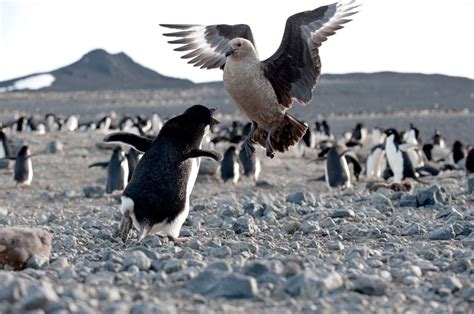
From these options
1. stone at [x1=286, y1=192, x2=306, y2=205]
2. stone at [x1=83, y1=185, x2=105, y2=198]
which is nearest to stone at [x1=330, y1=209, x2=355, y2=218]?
stone at [x1=286, y1=192, x2=306, y2=205]

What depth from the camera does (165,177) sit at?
17.5 ft

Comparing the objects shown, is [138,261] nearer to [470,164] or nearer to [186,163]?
[186,163]

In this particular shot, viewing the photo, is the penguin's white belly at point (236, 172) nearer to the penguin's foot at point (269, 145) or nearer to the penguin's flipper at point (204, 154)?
the penguin's foot at point (269, 145)

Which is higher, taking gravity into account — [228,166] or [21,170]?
[21,170]

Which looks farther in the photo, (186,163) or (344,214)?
(344,214)

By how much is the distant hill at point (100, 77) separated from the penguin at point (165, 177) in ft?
254

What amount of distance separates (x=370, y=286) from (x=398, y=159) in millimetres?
11556

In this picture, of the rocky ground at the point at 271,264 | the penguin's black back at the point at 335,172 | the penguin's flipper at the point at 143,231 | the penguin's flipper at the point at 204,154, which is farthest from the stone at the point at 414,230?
the penguin's black back at the point at 335,172

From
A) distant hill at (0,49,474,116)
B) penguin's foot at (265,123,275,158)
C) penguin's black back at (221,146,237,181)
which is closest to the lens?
penguin's foot at (265,123,275,158)

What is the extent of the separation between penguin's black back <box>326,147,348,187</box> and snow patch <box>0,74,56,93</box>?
83.0m

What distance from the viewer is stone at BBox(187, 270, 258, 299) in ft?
10.5

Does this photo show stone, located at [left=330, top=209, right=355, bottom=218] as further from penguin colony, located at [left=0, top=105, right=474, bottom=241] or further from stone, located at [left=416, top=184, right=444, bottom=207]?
stone, located at [left=416, top=184, right=444, bottom=207]

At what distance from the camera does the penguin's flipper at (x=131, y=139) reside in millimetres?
5637

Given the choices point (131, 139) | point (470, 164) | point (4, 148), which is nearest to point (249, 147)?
point (131, 139)
